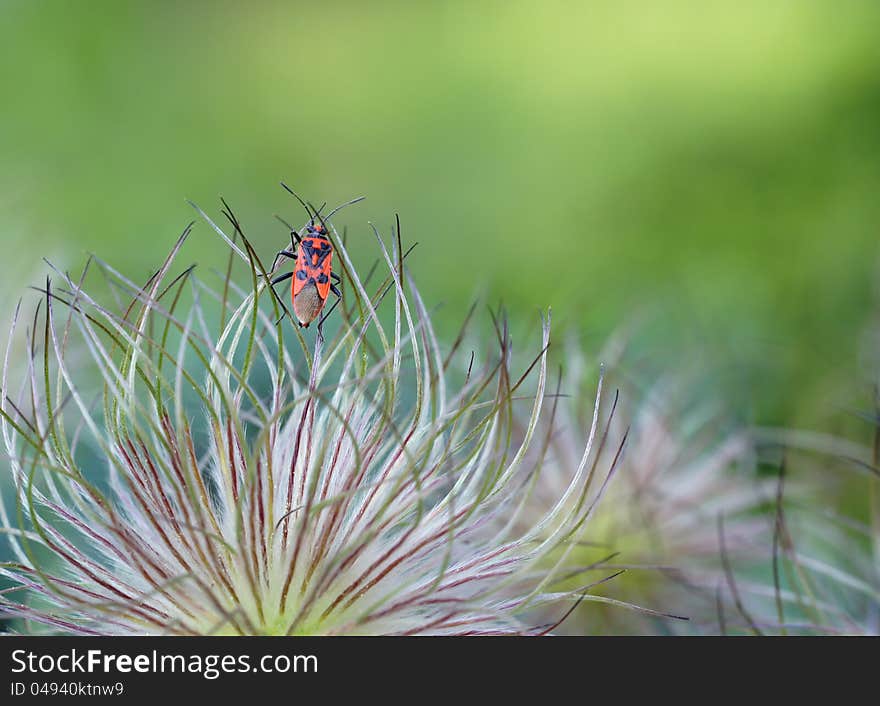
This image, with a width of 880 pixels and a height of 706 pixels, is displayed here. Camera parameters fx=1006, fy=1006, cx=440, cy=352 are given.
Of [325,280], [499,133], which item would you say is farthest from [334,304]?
[499,133]

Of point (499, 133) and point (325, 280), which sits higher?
point (499, 133)

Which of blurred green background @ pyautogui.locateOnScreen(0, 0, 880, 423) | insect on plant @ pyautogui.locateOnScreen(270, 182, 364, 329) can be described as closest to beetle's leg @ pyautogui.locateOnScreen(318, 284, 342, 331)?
insect on plant @ pyautogui.locateOnScreen(270, 182, 364, 329)

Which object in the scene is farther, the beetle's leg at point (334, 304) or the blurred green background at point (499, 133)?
the blurred green background at point (499, 133)

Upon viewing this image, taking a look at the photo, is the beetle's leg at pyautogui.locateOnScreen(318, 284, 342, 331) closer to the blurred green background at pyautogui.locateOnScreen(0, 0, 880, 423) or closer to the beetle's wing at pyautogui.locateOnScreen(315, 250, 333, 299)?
the beetle's wing at pyautogui.locateOnScreen(315, 250, 333, 299)

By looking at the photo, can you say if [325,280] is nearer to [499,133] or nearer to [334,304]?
[334,304]

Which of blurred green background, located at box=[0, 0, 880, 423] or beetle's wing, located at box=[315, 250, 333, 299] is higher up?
blurred green background, located at box=[0, 0, 880, 423]

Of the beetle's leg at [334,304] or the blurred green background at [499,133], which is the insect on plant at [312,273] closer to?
the beetle's leg at [334,304]

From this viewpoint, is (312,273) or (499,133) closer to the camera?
(312,273)

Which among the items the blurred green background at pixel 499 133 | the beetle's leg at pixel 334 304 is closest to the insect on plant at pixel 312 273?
the beetle's leg at pixel 334 304
